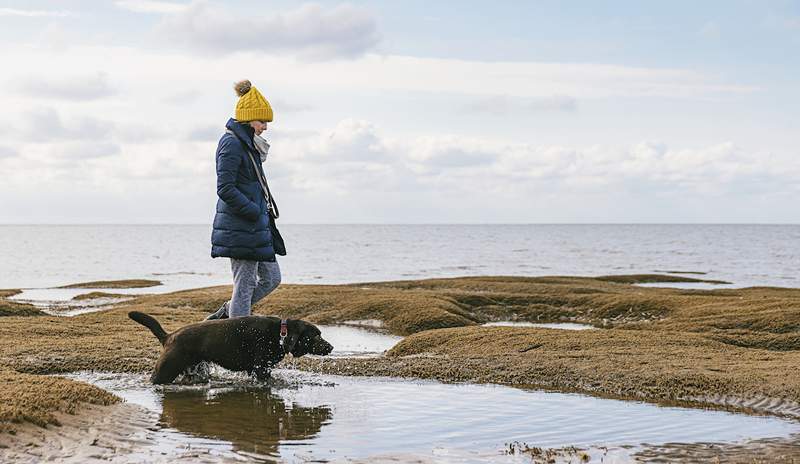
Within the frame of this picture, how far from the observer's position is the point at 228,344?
34.0ft

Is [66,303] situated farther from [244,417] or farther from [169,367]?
[244,417]

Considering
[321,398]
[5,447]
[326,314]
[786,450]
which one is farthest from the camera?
[326,314]

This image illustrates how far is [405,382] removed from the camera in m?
11.6

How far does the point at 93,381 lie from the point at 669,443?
7227 millimetres

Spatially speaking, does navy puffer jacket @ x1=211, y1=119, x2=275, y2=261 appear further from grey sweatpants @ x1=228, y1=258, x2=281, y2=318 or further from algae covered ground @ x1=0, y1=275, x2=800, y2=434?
algae covered ground @ x1=0, y1=275, x2=800, y2=434

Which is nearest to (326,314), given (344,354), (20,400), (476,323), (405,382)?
(476,323)

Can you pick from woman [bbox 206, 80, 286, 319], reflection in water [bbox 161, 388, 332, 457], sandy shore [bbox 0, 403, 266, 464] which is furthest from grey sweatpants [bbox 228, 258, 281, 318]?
sandy shore [bbox 0, 403, 266, 464]

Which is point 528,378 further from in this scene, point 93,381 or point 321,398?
point 93,381

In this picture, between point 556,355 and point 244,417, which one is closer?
point 244,417

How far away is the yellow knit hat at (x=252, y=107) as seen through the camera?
34.7ft

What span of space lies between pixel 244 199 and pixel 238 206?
4.5 inches

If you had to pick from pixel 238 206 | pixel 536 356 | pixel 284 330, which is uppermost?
pixel 238 206

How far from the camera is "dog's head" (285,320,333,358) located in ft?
36.0

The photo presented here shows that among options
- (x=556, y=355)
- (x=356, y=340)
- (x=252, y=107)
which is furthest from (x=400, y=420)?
(x=356, y=340)
